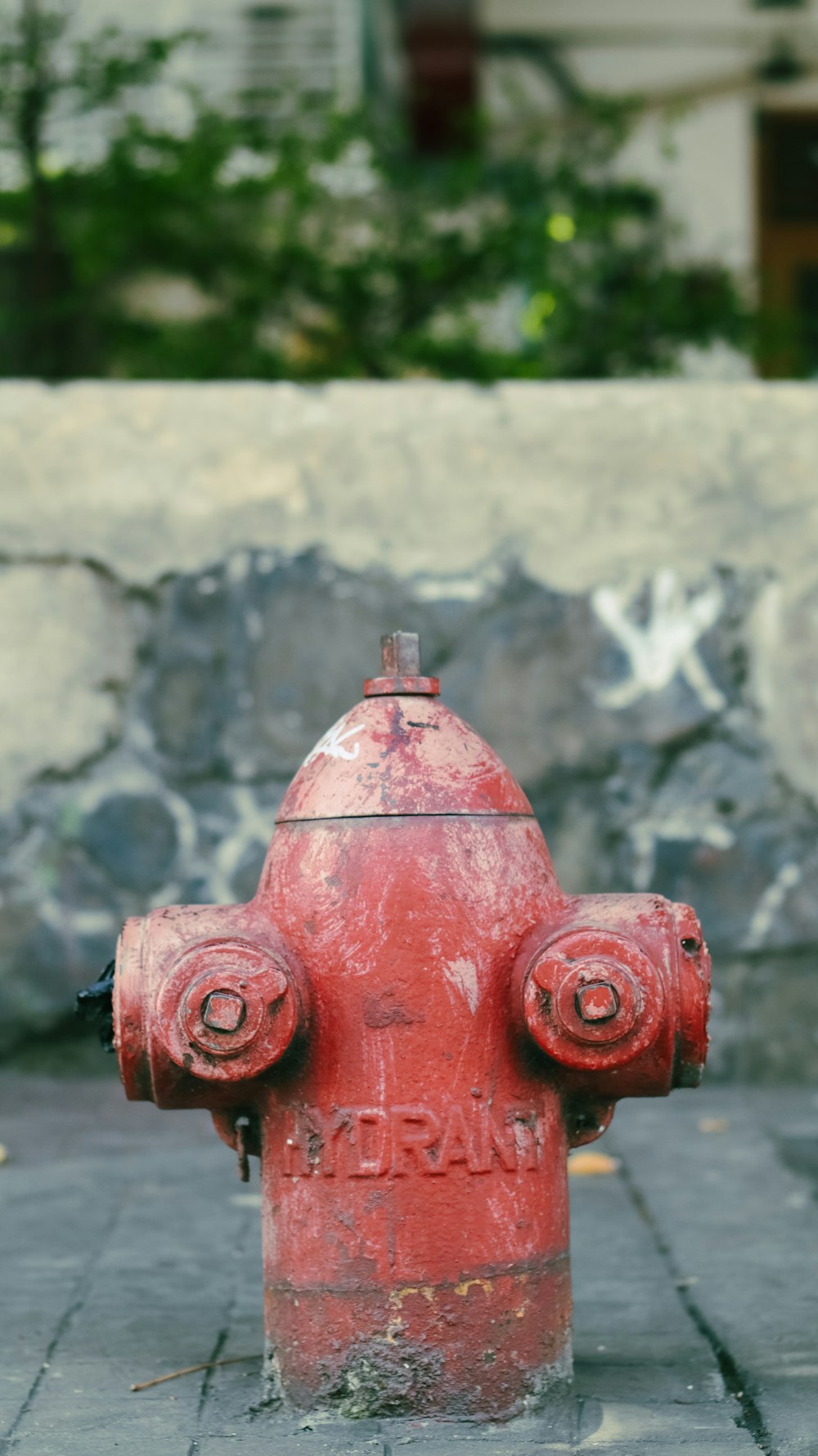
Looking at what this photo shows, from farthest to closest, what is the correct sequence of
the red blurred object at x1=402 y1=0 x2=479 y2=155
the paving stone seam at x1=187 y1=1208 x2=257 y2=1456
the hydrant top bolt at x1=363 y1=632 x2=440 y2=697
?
1. the red blurred object at x1=402 y1=0 x2=479 y2=155
2. the hydrant top bolt at x1=363 y1=632 x2=440 y2=697
3. the paving stone seam at x1=187 y1=1208 x2=257 y2=1456

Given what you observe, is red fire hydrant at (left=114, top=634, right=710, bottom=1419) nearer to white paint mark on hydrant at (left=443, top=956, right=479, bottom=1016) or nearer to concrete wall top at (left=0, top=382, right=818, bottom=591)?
white paint mark on hydrant at (left=443, top=956, right=479, bottom=1016)

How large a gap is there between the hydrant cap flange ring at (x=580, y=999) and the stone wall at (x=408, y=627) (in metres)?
2.19

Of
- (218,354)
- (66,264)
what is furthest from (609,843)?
(66,264)

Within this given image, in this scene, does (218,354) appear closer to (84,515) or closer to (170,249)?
(170,249)

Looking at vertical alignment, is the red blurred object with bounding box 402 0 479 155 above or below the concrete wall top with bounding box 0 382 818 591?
above

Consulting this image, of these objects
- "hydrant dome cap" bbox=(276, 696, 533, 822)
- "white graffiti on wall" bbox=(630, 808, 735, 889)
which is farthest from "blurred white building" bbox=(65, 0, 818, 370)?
"hydrant dome cap" bbox=(276, 696, 533, 822)

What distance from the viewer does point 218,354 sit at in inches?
279

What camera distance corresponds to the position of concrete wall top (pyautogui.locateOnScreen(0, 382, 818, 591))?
4.40m

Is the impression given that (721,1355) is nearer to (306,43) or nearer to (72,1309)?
(72,1309)

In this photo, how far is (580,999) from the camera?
2186mm

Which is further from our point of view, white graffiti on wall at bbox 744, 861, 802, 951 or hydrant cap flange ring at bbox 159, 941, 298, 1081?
white graffiti on wall at bbox 744, 861, 802, 951

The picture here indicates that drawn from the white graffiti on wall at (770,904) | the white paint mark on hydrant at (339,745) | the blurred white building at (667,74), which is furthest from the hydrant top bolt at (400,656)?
the blurred white building at (667,74)

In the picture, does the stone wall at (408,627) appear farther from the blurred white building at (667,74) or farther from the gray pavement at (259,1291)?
the blurred white building at (667,74)

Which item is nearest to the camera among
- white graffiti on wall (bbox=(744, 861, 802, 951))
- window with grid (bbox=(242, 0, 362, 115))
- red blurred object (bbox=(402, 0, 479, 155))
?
white graffiti on wall (bbox=(744, 861, 802, 951))
